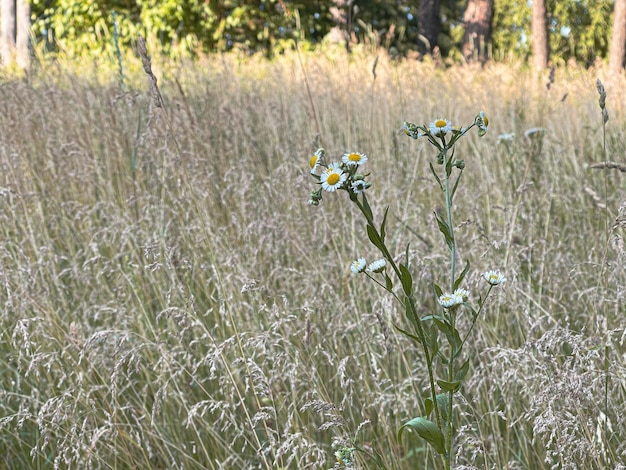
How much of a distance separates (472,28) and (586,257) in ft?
28.0

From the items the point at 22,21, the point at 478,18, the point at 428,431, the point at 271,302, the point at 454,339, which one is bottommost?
the point at 271,302

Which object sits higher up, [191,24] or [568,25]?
[191,24]

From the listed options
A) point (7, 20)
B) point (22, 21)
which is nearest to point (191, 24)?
point (22, 21)

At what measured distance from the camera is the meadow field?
1.35m

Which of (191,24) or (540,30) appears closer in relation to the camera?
(540,30)

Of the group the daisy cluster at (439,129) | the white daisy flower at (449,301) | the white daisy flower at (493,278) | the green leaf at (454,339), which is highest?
the daisy cluster at (439,129)

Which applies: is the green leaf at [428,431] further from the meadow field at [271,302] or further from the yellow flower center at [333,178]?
the yellow flower center at [333,178]

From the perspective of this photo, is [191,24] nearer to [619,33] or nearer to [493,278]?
[619,33]

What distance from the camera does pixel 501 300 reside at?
1605mm

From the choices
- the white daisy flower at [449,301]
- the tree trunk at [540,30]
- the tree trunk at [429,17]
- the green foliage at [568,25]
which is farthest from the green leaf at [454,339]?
the green foliage at [568,25]

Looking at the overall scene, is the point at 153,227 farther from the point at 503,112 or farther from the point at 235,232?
the point at 503,112

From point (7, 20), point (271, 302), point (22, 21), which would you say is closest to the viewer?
point (271, 302)

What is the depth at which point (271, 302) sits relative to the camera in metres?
1.92

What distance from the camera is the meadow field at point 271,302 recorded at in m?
1.35
